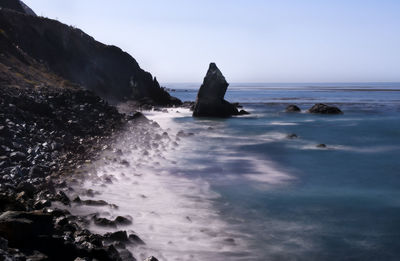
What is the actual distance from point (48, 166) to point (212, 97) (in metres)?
46.6

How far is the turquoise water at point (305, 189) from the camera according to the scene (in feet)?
44.7

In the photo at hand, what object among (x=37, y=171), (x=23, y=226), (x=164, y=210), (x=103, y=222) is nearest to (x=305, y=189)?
(x=164, y=210)

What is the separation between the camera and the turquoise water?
44.7 ft

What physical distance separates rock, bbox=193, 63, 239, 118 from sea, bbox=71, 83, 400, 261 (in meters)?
27.1

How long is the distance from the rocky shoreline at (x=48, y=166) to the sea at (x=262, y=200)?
2023 mm

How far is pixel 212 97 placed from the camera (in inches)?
2539

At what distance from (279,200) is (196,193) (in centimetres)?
414

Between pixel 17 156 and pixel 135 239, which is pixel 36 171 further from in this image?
pixel 135 239

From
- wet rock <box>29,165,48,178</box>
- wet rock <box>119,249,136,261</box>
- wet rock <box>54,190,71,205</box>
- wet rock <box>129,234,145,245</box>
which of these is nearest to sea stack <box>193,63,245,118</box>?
wet rock <box>29,165,48,178</box>

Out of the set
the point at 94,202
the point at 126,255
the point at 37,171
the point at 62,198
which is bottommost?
the point at 126,255

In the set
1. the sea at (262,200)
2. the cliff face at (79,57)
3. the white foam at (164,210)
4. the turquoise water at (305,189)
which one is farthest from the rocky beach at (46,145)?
the turquoise water at (305,189)

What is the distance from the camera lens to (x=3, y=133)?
68.3ft

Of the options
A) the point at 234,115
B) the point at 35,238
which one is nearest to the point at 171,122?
the point at 234,115

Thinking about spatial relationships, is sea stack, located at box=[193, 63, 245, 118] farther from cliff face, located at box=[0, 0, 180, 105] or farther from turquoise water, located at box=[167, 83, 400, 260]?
turquoise water, located at box=[167, 83, 400, 260]
